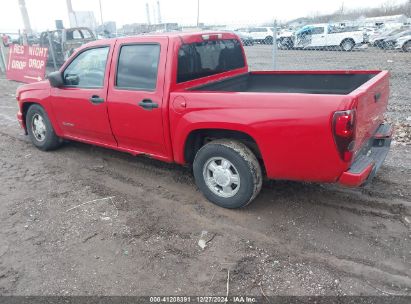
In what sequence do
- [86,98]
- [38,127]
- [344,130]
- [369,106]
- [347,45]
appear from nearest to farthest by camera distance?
[344,130] < [369,106] < [86,98] < [38,127] < [347,45]

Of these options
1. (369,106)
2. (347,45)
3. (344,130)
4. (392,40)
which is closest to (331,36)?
(347,45)

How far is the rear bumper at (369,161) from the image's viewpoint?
302 cm

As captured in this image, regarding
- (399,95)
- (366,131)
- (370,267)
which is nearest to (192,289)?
(370,267)

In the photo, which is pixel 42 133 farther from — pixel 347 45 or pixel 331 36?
pixel 347 45

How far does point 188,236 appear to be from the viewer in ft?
11.2

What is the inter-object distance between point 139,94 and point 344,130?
2.23 meters

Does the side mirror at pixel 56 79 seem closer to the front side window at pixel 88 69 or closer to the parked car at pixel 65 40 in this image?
the front side window at pixel 88 69

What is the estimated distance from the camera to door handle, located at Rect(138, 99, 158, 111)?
384 cm

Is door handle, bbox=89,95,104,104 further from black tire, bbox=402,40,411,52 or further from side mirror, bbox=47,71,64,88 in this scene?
black tire, bbox=402,40,411,52

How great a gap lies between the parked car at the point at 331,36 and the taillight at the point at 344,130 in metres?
18.5

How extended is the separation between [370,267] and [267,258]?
2.69 feet

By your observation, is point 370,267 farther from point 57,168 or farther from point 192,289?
point 57,168

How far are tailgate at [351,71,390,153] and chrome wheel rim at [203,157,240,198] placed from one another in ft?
3.93

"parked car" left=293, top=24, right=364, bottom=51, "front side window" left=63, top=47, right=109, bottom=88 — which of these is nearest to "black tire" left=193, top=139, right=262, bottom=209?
"front side window" left=63, top=47, right=109, bottom=88
